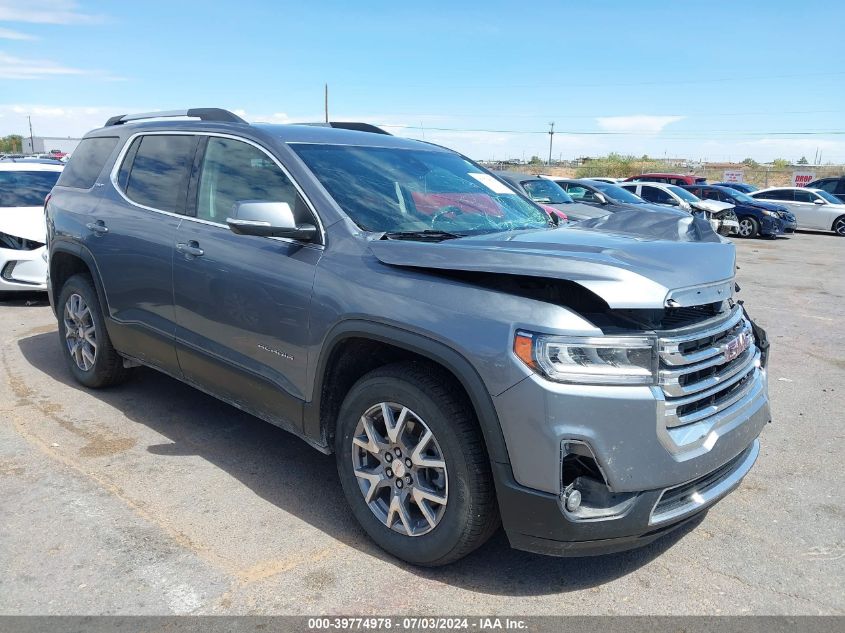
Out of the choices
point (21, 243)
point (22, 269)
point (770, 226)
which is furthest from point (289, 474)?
point (770, 226)

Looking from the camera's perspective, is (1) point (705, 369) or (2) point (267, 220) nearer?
(1) point (705, 369)

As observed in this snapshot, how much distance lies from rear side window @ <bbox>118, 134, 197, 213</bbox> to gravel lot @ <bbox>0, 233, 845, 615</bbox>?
1.48 metres

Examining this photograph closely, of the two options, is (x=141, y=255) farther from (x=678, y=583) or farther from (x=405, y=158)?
(x=678, y=583)

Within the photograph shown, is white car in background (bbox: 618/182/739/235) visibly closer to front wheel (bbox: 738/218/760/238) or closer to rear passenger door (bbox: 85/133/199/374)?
front wheel (bbox: 738/218/760/238)

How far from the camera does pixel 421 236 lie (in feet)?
11.0

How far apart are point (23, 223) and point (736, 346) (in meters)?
8.19

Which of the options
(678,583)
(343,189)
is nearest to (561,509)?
(678,583)

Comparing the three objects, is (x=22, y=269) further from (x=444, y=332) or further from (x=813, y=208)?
(x=813, y=208)

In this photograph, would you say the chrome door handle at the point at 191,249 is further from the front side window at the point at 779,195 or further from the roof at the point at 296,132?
the front side window at the point at 779,195

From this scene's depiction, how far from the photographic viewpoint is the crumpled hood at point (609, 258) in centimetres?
260

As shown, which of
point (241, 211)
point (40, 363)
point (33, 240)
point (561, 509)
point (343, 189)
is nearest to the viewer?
point (561, 509)

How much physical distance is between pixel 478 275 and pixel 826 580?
200 cm

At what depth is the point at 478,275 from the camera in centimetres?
285

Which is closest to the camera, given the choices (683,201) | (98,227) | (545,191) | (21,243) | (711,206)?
(98,227)
